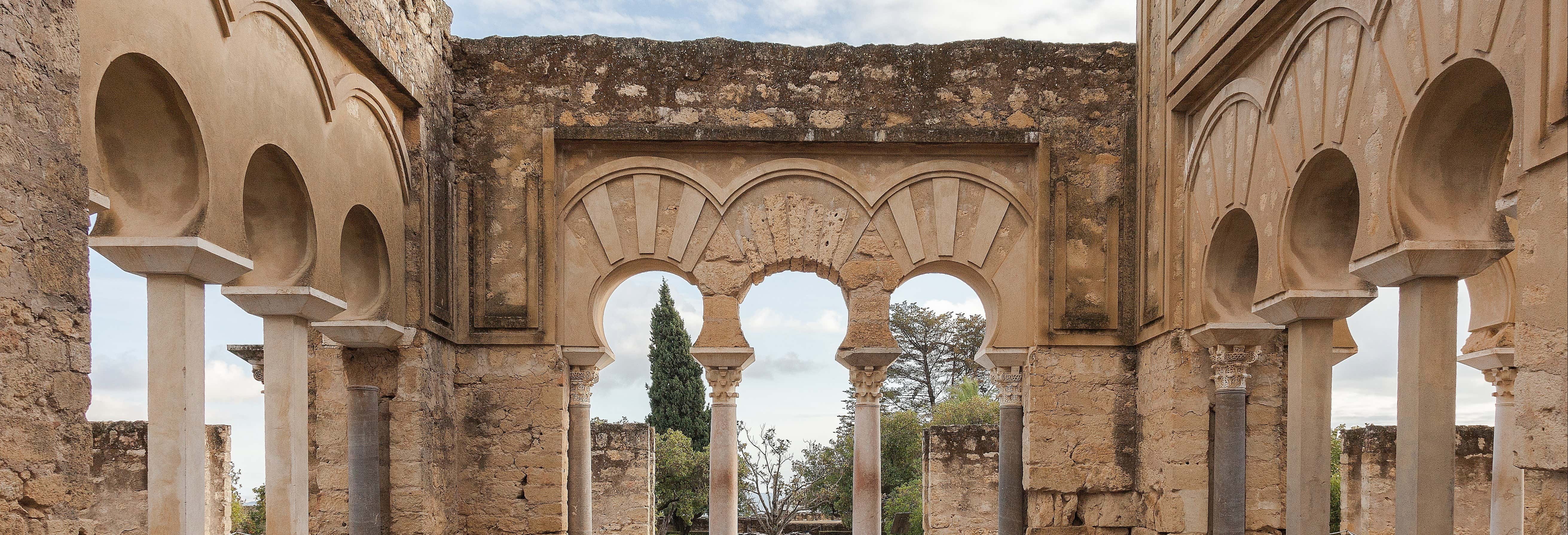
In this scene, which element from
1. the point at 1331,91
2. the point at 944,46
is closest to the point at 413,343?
the point at 944,46

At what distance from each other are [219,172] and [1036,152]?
5.86 metres

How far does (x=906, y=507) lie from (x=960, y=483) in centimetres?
674

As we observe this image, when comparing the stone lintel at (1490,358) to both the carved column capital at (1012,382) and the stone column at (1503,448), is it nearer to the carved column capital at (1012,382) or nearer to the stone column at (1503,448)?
the stone column at (1503,448)

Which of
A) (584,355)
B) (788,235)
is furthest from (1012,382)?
(584,355)

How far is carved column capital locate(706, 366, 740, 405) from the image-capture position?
8461 mm

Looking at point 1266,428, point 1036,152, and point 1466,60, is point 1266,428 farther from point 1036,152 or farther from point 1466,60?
point 1466,60

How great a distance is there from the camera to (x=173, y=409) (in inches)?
190

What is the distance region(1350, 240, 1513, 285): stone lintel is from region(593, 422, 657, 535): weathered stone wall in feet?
29.8

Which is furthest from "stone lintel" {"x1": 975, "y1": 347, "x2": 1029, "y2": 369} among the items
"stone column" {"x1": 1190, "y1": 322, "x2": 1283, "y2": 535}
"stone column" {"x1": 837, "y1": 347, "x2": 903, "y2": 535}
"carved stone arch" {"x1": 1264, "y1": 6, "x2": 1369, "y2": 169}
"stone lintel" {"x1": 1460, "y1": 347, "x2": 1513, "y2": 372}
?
"stone lintel" {"x1": 1460, "y1": 347, "x2": 1513, "y2": 372}

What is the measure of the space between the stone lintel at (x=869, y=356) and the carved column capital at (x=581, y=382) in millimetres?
1998

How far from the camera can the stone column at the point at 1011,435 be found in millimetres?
8500

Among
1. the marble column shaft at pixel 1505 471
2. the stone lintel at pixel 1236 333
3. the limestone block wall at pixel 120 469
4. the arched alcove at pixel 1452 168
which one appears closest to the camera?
the arched alcove at pixel 1452 168

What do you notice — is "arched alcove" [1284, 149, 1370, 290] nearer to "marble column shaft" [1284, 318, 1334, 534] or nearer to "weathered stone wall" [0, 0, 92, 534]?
"marble column shaft" [1284, 318, 1334, 534]

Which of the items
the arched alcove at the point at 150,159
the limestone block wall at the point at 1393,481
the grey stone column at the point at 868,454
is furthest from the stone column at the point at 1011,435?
the arched alcove at the point at 150,159
